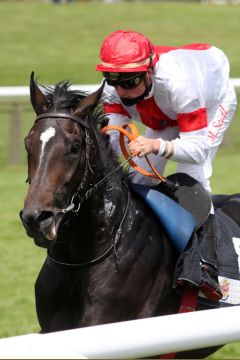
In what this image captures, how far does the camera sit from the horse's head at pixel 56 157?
315 cm

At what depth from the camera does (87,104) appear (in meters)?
3.48

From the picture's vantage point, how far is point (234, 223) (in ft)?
13.8

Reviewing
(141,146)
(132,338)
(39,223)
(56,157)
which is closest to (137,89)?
(141,146)

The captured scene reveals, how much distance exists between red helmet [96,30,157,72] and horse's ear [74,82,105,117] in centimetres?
22

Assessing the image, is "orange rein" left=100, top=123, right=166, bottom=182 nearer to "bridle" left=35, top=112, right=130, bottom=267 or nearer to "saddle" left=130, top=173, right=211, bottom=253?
"saddle" left=130, top=173, right=211, bottom=253

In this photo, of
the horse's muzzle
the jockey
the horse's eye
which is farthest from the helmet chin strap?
the horse's muzzle

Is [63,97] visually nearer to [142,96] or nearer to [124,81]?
[124,81]

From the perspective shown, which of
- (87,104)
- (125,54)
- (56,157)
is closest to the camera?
(56,157)

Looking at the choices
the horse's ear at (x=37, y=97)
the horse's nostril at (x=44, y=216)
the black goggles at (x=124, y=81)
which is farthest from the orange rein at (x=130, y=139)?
the horse's nostril at (x=44, y=216)

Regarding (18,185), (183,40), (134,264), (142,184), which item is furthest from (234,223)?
(183,40)

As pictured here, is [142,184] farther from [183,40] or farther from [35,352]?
[183,40]

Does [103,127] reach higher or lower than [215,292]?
higher

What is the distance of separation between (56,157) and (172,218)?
Result: 66cm

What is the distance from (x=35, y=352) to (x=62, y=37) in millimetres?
18539
